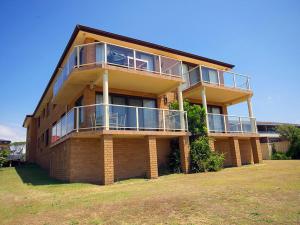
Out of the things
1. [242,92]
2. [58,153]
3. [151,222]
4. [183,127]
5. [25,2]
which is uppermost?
[25,2]

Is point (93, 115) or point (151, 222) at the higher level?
point (93, 115)

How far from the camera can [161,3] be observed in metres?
12.3

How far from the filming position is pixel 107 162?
11.1 m

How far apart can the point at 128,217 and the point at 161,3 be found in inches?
411

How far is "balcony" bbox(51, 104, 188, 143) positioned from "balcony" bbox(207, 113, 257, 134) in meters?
2.63

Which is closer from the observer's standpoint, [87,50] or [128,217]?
[128,217]

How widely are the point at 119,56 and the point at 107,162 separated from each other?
598 cm

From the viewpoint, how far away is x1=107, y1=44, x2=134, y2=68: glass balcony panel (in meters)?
13.4

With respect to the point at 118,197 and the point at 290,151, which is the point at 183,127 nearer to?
the point at 118,197

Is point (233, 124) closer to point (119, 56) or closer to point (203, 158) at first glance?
point (203, 158)

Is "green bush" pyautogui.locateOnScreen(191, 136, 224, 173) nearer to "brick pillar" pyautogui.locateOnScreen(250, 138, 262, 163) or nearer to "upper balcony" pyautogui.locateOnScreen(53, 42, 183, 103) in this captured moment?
"upper balcony" pyautogui.locateOnScreen(53, 42, 183, 103)

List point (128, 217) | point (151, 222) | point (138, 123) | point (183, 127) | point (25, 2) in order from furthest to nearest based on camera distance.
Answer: point (183, 127), point (138, 123), point (25, 2), point (128, 217), point (151, 222)

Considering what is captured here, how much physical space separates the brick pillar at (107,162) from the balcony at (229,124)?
764 centimetres

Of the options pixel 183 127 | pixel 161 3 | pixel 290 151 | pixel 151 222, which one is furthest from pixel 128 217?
pixel 290 151
